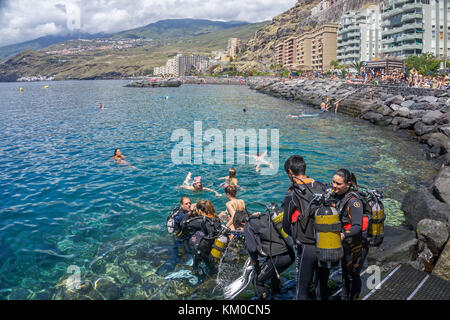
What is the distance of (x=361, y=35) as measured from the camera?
10912 centimetres

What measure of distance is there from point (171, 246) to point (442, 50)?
311 ft

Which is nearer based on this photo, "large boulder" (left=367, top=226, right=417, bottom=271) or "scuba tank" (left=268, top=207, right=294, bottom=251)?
"scuba tank" (left=268, top=207, right=294, bottom=251)

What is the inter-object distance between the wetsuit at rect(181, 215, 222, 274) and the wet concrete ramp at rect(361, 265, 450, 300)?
2967 mm

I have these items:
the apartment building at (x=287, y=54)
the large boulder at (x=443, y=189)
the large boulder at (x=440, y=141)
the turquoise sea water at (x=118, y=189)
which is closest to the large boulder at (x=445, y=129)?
the large boulder at (x=440, y=141)

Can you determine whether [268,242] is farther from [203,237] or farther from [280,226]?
[203,237]

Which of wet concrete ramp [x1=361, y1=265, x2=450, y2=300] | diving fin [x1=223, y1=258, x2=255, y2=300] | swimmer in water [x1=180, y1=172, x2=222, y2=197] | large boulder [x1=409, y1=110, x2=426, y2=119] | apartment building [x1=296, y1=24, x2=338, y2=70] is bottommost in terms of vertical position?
diving fin [x1=223, y1=258, x2=255, y2=300]

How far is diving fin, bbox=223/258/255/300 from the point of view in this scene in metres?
6.29

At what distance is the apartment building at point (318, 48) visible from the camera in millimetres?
130250

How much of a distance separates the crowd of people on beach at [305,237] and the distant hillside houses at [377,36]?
82396mm

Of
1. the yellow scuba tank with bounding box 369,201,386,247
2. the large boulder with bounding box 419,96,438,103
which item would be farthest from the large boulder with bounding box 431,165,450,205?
the large boulder with bounding box 419,96,438,103

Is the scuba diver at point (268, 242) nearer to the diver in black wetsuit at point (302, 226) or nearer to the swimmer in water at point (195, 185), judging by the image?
the diver in black wetsuit at point (302, 226)

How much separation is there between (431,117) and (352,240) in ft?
73.4

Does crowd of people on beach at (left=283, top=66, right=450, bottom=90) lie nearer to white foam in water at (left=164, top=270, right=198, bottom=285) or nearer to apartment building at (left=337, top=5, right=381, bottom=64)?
white foam in water at (left=164, top=270, right=198, bottom=285)
